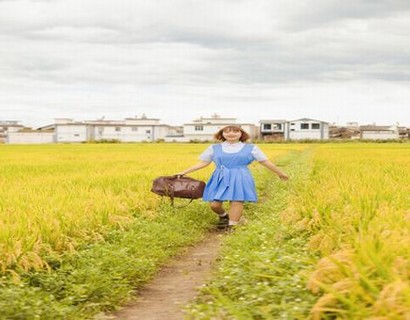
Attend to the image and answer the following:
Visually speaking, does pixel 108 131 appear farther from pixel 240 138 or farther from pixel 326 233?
pixel 326 233

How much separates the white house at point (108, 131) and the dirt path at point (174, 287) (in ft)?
300

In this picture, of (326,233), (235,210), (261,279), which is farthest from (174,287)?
(235,210)

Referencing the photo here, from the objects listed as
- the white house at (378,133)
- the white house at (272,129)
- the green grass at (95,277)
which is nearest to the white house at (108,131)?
the white house at (272,129)

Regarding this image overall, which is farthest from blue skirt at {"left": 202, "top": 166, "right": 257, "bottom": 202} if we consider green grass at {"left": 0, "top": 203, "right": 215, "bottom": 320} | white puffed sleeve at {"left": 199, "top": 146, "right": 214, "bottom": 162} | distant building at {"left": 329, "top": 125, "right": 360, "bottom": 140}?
distant building at {"left": 329, "top": 125, "right": 360, "bottom": 140}

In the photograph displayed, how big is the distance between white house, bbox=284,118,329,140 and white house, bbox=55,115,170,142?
68.4ft

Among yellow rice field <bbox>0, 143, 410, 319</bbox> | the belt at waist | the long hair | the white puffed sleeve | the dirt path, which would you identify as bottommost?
the dirt path

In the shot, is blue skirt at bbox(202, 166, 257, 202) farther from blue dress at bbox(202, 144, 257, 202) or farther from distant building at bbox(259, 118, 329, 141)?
distant building at bbox(259, 118, 329, 141)

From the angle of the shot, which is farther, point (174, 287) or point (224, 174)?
point (224, 174)

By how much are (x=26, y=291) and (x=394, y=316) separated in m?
3.00

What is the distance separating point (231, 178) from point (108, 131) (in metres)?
93.4

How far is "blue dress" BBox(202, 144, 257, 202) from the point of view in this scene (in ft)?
30.0

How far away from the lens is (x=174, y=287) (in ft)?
19.8

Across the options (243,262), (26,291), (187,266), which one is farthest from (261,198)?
(26,291)

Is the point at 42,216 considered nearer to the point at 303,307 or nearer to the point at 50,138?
the point at 303,307
